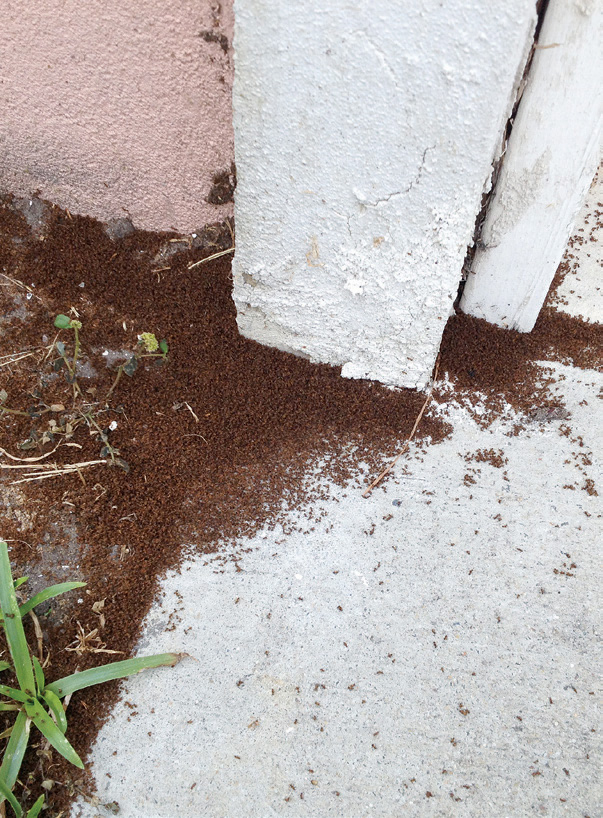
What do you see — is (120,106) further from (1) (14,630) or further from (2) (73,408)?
(1) (14,630)

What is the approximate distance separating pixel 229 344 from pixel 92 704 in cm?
120

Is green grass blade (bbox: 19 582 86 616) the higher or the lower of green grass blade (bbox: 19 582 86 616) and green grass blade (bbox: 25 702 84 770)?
the higher

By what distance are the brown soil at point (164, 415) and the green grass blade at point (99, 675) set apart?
2.6 inches

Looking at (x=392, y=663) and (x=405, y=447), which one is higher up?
(x=405, y=447)

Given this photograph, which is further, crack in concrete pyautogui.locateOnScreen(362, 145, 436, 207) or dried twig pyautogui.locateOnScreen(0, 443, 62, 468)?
dried twig pyautogui.locateOnScreen(0, 443, 62, 468)

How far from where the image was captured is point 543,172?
1713 millimetres

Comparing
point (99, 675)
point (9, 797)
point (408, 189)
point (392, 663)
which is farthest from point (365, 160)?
point (9, 797)

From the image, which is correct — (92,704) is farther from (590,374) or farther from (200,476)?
(590,374)

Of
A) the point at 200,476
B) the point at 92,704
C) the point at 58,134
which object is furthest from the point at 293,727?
the point at 58,134

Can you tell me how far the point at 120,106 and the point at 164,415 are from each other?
1.09 m

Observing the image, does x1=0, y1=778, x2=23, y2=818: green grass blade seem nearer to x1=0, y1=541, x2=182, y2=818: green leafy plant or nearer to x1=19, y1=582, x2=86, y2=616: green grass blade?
x1=0, y1=541, x2=182, y2=818: green leafy plant

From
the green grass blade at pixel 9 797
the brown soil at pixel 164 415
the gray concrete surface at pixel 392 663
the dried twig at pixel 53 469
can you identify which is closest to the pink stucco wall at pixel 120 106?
the brown soil at pixel 164 415

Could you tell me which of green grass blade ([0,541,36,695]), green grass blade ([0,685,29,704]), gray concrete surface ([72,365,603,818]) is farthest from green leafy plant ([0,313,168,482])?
green grass blade ([0,685,29,704])

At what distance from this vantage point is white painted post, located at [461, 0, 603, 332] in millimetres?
1457
